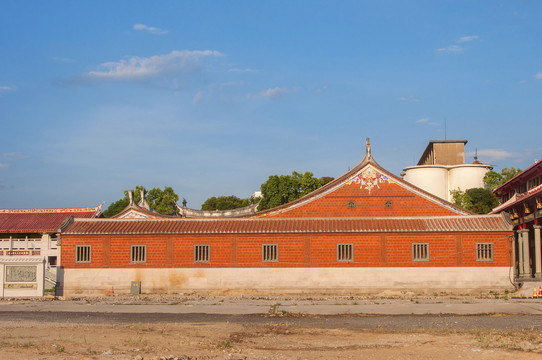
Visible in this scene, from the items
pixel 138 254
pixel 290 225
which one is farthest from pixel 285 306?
pixel 138 254

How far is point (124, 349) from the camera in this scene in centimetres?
1747

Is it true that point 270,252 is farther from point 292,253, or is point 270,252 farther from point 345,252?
point 345,252

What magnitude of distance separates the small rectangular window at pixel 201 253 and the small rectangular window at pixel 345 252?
7.65 metres

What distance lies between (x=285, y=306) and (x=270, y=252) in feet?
25.3

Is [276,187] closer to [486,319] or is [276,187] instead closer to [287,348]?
[486,319]

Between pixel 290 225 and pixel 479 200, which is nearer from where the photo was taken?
pixel 290 225

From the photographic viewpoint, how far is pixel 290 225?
3856 centimetres

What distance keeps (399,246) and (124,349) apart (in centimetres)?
2280

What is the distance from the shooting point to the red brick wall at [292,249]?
121 ft

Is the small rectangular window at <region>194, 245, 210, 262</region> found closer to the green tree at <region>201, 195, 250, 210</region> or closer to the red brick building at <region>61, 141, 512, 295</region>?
the red brick building at <region>61, 141, 512, 295</region>

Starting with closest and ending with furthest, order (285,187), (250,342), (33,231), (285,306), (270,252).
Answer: (250,342), (285,306), (270,252), (33,231), (285,187)

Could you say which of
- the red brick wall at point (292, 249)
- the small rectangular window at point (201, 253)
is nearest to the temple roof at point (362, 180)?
the red brick wall at point (292, 249)

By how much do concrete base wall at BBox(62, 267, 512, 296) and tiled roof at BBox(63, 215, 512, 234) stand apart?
223cm

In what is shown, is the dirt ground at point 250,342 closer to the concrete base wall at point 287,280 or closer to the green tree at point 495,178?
the concrete base wall at point 287,280
